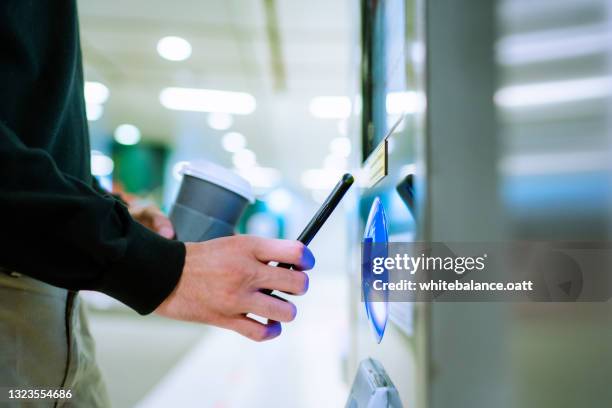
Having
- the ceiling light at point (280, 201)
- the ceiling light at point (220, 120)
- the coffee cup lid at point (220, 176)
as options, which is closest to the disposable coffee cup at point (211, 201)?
the coffee cup lid at point (220, 176)

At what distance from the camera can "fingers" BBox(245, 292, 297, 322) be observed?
0.44m

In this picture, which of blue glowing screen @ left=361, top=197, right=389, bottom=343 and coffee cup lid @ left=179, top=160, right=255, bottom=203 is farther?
coffee cup lid @ left=179, top=160, right=255, bottom=203

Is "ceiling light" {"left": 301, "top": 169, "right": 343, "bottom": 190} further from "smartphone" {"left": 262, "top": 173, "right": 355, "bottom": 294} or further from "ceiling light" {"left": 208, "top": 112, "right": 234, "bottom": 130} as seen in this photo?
"smartphone" {"left": 262, "top": 173, "right": 355, "bottom": 294}

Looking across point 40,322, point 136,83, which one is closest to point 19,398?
point 40,322

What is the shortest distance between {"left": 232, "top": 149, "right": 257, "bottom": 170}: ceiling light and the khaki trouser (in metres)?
6.05

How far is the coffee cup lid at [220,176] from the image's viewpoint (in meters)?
0.69

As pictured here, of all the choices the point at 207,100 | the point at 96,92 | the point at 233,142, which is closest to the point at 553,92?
the point at 207,100

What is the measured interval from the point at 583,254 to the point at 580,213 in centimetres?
3

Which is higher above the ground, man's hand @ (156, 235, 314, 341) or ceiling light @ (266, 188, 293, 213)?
ceiling light @ (266, 188, 293, 213)

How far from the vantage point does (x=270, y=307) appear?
1.46ft

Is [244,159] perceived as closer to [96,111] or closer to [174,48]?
[96,111]

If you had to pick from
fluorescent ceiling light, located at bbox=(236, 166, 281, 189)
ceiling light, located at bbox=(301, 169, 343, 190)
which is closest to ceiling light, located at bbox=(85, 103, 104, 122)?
fluorescent ceiling light, located at bbox=(236, 166, 281, 189)

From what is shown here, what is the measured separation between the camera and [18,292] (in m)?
0.56

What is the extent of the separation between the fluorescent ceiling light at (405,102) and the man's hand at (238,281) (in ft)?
0.51
